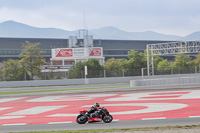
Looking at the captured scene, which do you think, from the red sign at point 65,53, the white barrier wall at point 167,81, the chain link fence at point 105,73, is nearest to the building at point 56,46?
the red sign at point 65,53

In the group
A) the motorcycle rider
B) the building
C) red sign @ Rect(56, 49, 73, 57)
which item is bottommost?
the motorcycle rider

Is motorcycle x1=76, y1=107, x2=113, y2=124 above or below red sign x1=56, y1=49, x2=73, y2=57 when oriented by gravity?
below

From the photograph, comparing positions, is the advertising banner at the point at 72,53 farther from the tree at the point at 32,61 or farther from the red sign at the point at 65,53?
the tree at the point at 32,61

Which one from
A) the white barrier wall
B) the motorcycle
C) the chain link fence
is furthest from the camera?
the chain link fence

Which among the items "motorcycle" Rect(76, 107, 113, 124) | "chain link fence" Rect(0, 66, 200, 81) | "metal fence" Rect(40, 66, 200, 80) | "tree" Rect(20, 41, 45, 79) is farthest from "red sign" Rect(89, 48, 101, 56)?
"motorcycle" Rect(76, 107, 113, 124)

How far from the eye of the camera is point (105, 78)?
56.4 meters

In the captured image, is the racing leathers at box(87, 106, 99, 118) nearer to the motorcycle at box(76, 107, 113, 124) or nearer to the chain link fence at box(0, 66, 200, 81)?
the motorcycle at box(76, 107, 113, 124)

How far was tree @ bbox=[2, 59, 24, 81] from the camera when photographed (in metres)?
55.7

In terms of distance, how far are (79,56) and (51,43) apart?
25867mm

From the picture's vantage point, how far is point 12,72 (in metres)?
58.7

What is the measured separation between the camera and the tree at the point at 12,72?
5566 centimetres

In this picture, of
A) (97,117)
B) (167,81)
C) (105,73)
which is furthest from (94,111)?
(105,73)

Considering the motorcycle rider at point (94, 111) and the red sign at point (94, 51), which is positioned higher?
the red sign at point (94, 51)

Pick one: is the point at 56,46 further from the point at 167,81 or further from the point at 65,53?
the point at 167,81
